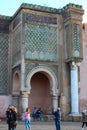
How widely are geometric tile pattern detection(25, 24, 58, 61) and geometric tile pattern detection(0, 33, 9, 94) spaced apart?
271 centimetres

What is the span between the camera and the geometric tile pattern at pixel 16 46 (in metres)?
20.2

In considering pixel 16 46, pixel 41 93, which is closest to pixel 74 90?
pixel 41 93

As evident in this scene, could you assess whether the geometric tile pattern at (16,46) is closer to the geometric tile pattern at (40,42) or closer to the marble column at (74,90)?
the geometric tile pattern at (40,42)

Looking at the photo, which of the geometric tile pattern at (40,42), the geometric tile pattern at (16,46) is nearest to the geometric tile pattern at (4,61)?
the geometric tile pattern at (16,46)

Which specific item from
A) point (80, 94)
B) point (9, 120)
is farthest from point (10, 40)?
point (9, 120)

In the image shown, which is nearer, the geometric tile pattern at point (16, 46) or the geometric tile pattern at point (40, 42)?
the geometric tile pattern at point (40, 42)

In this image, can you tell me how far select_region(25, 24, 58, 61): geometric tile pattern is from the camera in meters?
19.8

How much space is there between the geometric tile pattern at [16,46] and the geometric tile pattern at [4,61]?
2.24ft

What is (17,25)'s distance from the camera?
2091 cm

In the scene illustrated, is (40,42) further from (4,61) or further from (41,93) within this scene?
(41,93)

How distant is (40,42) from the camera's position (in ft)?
66.3

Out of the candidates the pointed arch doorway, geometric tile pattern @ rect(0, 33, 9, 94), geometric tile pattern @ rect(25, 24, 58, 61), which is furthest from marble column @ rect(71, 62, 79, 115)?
geometric tile pattern @ rect(0, 33, 9, 94)

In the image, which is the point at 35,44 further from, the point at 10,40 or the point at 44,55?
the point at 10,40

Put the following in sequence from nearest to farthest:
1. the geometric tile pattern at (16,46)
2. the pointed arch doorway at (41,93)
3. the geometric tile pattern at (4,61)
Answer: the geometric tile pattern at (16,46)
the geometric tile pattern at (4,61)
the pointed arch doorway at (41,93)
